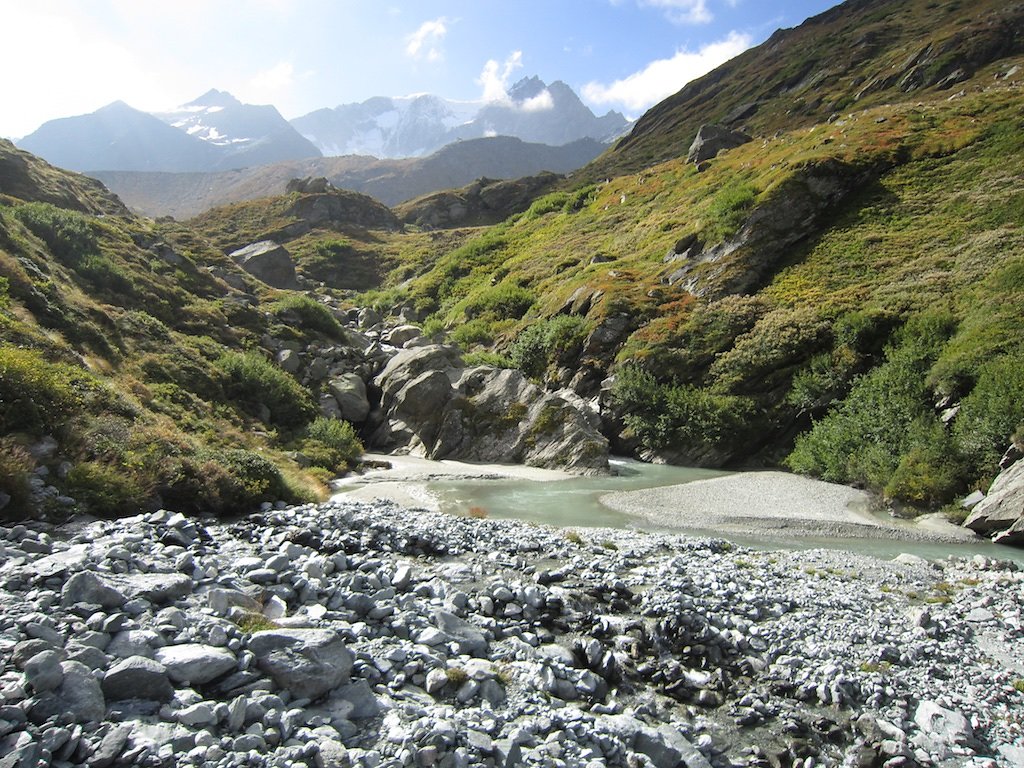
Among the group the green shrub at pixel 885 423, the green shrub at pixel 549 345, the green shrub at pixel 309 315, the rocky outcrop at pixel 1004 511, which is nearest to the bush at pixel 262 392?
the green shrub at pixel 309 315

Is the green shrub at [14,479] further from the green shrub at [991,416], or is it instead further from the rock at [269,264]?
the rock at [269,264]

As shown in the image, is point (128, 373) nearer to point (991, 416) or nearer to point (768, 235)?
point (991, 416)

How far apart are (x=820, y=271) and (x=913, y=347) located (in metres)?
13.9

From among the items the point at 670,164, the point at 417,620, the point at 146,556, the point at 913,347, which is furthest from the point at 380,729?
the point at 670,164

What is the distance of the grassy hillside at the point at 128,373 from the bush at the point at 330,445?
0.46 ft

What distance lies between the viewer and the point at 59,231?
3691cm

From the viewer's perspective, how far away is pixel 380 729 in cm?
675

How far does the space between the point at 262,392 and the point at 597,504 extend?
2091 cm

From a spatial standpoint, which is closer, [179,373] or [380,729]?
[380,729]

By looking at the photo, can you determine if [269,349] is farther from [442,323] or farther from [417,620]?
[417,620]

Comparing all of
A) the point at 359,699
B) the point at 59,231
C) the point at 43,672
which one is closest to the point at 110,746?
the point at 43,672

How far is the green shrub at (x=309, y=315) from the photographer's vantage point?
4731cm

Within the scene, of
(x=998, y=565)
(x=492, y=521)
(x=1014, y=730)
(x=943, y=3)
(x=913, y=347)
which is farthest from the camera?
(x=943, y=3)

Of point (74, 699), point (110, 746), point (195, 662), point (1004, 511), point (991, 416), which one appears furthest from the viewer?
point (991, 416)
